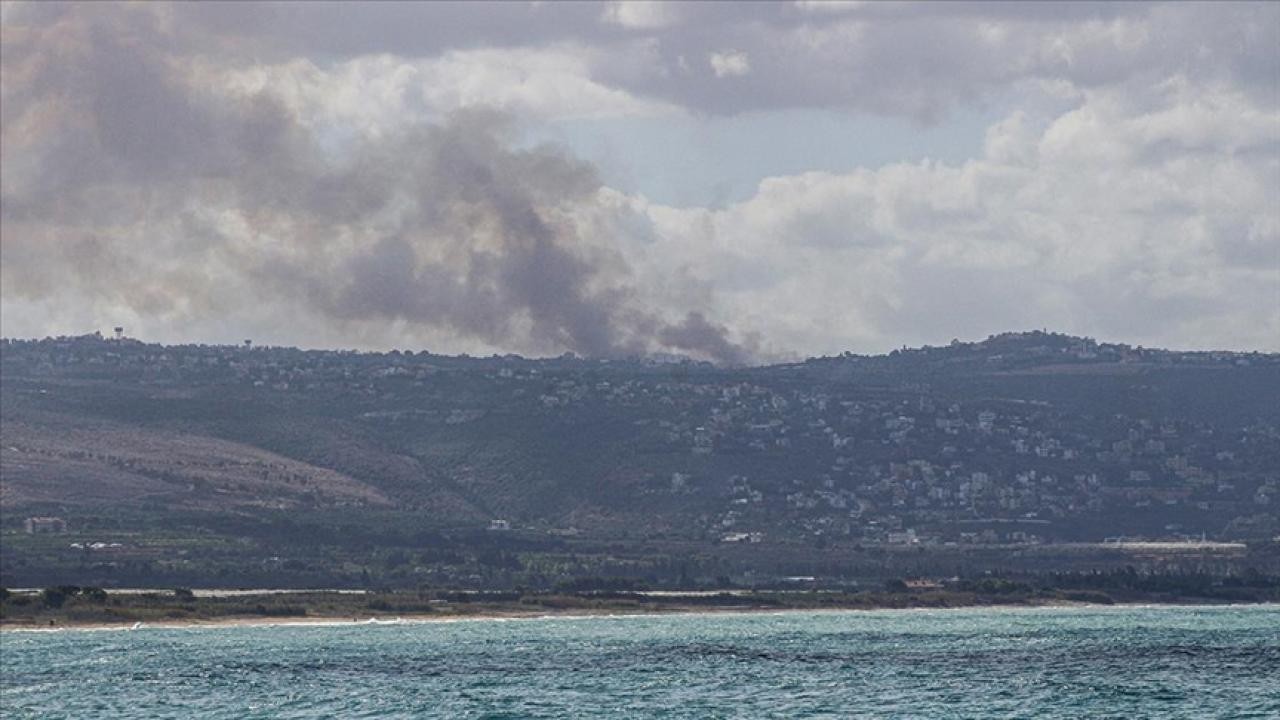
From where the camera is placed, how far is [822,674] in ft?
453

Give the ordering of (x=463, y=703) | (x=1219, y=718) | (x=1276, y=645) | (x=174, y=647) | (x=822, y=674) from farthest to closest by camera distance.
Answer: (x=174, y=647)
(x=1276, y=645)
(x=822, y=674)
(x=463, y=703)
(x=1219, y=718)

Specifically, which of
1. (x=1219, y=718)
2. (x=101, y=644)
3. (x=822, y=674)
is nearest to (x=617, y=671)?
(x=822, y=674)

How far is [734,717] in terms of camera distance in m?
106

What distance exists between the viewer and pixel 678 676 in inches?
5389

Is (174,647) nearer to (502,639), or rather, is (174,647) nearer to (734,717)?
(502,639)

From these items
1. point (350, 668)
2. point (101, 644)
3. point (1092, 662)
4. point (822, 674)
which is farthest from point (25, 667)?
point (1092, 662)

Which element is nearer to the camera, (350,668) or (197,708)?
(197,708)

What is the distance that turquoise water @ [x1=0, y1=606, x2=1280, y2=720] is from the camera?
113m

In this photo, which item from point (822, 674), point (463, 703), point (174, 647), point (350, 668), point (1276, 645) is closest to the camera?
point (463, 703)

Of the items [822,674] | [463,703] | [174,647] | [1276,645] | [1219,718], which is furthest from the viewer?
[174,647]

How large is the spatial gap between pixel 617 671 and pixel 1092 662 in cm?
2693

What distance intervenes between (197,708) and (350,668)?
3250 centimetres

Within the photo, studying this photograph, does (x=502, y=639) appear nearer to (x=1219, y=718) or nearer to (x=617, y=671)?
(x=617, y=671)

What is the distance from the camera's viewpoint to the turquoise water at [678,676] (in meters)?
113
